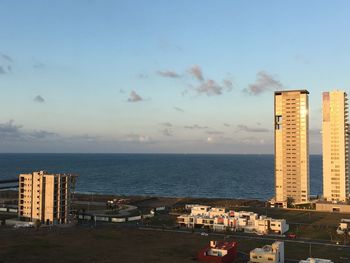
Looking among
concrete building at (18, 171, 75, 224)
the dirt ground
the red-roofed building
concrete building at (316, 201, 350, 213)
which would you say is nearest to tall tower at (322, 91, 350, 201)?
concrete building at (316, 201, 350, 213)

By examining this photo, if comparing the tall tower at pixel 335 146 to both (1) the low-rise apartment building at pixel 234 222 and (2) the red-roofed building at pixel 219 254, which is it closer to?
(1) the low-rise apartment building at pixel 234 222

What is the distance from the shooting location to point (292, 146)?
18512 centimetres

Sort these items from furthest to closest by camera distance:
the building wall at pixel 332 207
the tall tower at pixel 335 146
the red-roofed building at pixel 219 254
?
the tall tower at pixel 335 146 → the building wall at pixel 332 207 → the red-roofed building at pixel 219 254

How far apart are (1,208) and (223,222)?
85819 mm

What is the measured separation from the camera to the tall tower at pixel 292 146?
18062cm

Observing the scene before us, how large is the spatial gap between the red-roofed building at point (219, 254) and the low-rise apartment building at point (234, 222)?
31.7 meters

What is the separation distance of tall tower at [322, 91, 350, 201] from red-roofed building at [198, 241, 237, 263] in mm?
107898

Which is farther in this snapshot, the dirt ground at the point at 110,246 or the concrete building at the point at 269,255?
the dirt ground at the point at 110,246

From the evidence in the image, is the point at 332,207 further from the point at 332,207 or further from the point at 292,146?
the point at 292,146

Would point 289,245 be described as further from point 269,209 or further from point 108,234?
point 269,209

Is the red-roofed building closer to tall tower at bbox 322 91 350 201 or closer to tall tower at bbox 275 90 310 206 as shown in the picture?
tall tower at bbox 275 90 310 206

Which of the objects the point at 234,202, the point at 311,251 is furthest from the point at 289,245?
the point at 234,202

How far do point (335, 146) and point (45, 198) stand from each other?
12510 cm

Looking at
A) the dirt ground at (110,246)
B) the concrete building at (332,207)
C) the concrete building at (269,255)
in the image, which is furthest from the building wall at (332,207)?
the concrete building at (269,255)
